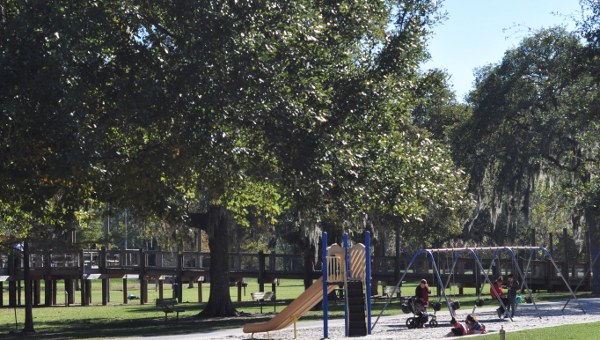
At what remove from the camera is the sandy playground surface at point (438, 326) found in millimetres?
25453

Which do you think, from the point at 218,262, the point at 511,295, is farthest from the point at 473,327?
the point at 218,262

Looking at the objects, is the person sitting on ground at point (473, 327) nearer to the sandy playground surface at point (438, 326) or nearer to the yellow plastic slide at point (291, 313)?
the sandy playground surface at point (438, 326)

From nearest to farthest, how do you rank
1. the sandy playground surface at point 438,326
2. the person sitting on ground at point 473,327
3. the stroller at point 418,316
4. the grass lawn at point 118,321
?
the person sitting on ground at point 473,327 → the sandy playground surface at point 438,326 → the stroller at point 418,316 → the grass lawn at point 118,321

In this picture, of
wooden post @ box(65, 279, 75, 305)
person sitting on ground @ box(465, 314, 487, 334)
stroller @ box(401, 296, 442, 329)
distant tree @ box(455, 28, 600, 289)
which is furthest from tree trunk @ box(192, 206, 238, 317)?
wooden post @ box(65, 279, 75, 305)

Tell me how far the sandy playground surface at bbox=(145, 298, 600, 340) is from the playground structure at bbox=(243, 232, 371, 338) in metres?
0.43

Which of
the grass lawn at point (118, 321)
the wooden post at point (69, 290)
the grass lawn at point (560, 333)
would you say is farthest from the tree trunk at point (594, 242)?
the wooden post at point (69, 290)

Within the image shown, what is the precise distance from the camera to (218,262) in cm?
3850

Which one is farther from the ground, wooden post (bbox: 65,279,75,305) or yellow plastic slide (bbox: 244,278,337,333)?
yellow plastic slide (bbox: 244,278,337,333)

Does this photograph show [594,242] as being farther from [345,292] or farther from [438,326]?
[345,292]

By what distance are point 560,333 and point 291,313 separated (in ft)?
20.7

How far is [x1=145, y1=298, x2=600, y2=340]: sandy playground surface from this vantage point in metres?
25.5

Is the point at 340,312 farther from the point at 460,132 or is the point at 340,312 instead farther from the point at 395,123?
the point at 460,132

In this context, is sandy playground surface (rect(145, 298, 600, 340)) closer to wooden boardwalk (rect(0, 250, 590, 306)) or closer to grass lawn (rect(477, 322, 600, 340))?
grass lawn (rect(477, 322, 600, 340))

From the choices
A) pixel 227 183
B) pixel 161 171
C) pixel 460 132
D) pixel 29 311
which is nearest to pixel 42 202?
pixel 161 171
